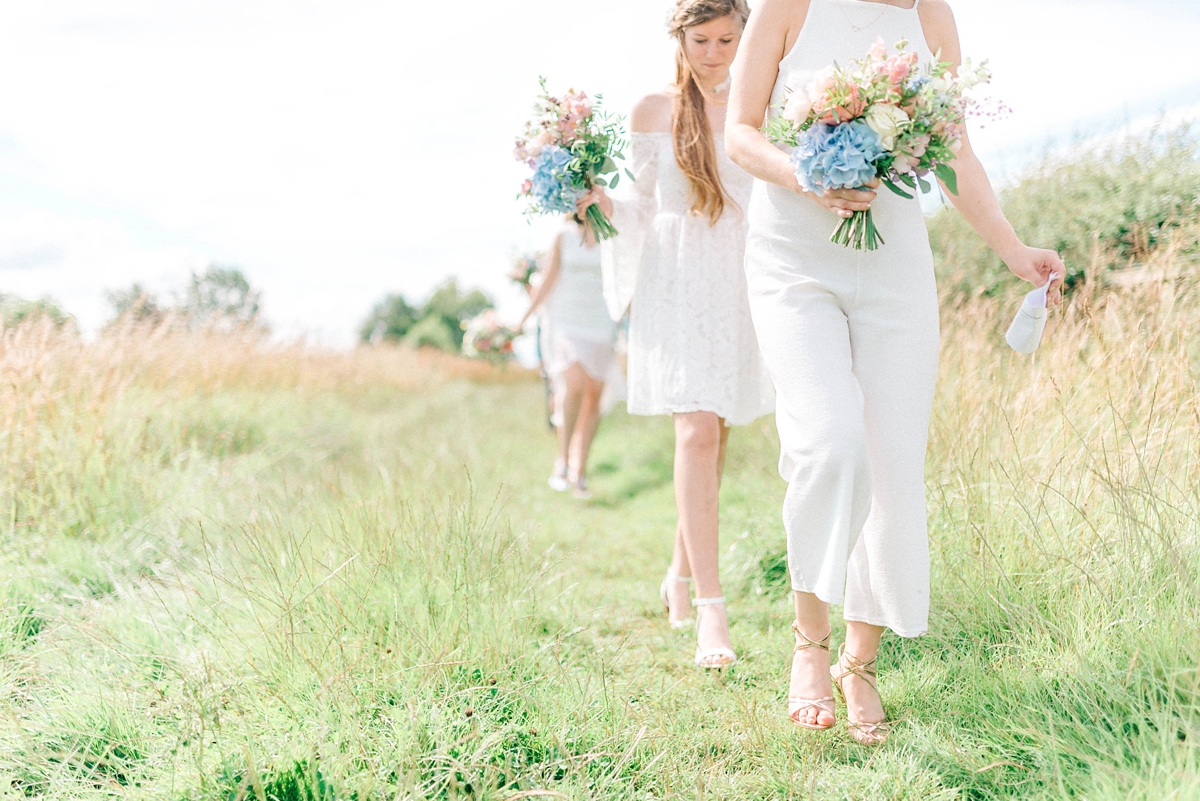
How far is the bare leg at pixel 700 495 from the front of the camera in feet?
11.0

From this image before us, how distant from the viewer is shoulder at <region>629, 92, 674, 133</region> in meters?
3.53

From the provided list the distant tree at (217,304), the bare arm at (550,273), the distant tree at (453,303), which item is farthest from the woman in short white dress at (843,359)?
the distant tree at (453,303)

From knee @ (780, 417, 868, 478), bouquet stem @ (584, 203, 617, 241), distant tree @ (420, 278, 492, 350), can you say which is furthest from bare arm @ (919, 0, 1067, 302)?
distant tree @ (420, 278, 492, 350)

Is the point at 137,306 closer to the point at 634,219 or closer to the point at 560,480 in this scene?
the point at 560,480

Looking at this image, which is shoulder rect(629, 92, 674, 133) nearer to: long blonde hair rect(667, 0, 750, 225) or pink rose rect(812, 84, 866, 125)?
long blonde hair rect(667, 0, 750, 225)

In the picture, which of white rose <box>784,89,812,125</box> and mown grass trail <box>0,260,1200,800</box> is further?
white rose <box>784,89,812,125</box>

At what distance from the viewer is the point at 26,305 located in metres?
5.76

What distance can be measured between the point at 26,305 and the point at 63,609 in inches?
133

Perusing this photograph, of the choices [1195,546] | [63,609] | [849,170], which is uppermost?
[849,170]

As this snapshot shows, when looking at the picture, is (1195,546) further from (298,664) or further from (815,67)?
(298,664)

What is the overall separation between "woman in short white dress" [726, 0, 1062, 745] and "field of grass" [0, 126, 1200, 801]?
33cm

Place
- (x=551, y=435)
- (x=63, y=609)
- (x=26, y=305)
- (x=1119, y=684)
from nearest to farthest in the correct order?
(x=1119, y=684), (x=63, y=609), (x=26, y=305), (x=551, y=435)

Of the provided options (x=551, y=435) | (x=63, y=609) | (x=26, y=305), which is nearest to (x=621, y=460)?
(x=551, y=435)

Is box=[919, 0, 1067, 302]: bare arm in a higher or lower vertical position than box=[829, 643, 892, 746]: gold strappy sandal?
higher
